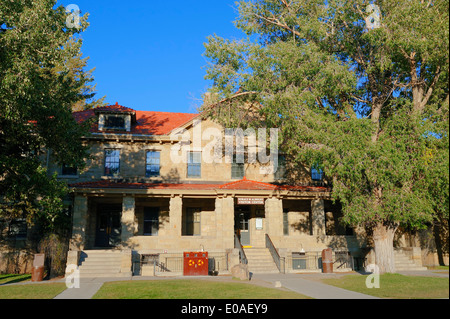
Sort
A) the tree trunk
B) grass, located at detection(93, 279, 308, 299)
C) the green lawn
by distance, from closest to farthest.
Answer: grass, located at detection(93, 279, 308, 299)
the green lawn
the tree trunk

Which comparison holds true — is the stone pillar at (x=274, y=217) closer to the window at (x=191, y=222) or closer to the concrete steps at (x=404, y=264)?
the window at (x=191, y=222)

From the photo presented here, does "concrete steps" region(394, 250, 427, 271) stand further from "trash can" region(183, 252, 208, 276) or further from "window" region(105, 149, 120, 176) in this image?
"window" region(105, 149, 120, 176)

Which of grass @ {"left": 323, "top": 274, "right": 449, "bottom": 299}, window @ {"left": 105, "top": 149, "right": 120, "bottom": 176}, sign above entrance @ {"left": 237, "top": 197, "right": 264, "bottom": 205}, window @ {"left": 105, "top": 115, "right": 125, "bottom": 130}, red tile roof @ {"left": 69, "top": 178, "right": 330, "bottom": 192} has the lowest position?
grass @ {"left": 323, "top": 274, "right": 449, "bottom": 299}

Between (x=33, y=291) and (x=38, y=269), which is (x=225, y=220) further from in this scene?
(x=33, y=291)

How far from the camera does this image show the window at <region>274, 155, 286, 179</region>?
2617 centimetres

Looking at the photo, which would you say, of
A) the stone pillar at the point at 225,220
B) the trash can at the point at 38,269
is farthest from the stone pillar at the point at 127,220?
the stone pillar at the point at 225,220

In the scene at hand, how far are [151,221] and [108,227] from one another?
9.45ft

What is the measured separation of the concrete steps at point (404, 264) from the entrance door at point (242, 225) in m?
9.16

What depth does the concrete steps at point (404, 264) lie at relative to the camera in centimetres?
2136

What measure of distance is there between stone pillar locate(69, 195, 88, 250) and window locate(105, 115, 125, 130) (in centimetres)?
621

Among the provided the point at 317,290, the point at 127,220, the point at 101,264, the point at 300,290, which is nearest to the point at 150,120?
the point at 127,220

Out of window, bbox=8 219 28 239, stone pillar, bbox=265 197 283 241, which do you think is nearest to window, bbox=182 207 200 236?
stone pillar, bbox=265 197 283 241

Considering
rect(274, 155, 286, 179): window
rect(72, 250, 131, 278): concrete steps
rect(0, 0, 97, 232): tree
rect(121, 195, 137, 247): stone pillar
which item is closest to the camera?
rect(0, 0, 97, 232): tree

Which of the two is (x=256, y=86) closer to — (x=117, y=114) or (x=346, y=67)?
(x=346, y=67)
